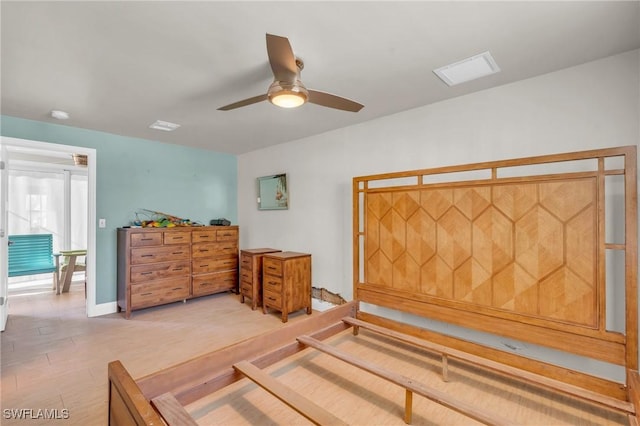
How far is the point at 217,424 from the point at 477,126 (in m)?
2.91

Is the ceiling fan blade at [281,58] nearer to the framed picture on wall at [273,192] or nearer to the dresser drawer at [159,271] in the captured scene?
the framed picture on wall at [273,192]

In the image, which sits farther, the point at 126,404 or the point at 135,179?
the point at 135,179

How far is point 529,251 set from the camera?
2.01 metres

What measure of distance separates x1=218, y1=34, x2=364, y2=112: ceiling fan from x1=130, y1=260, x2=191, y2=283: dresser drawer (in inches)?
108

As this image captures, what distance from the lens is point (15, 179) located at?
17.2 ft

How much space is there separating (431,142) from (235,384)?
2.65m

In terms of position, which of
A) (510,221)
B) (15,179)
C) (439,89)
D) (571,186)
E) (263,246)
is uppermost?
(439,89)

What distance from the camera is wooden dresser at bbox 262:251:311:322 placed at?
3488 millimetres

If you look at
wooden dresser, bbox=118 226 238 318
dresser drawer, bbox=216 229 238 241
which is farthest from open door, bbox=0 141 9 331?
dresser drawer, bbox=216 229 238 241

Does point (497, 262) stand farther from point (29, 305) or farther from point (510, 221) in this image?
point (29, 305)

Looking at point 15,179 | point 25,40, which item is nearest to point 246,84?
point 25,40

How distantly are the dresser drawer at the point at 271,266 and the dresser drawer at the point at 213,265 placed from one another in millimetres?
1037

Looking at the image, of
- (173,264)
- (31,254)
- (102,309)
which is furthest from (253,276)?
(31,254)

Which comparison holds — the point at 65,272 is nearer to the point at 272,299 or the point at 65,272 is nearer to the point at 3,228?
the point at 3,228
